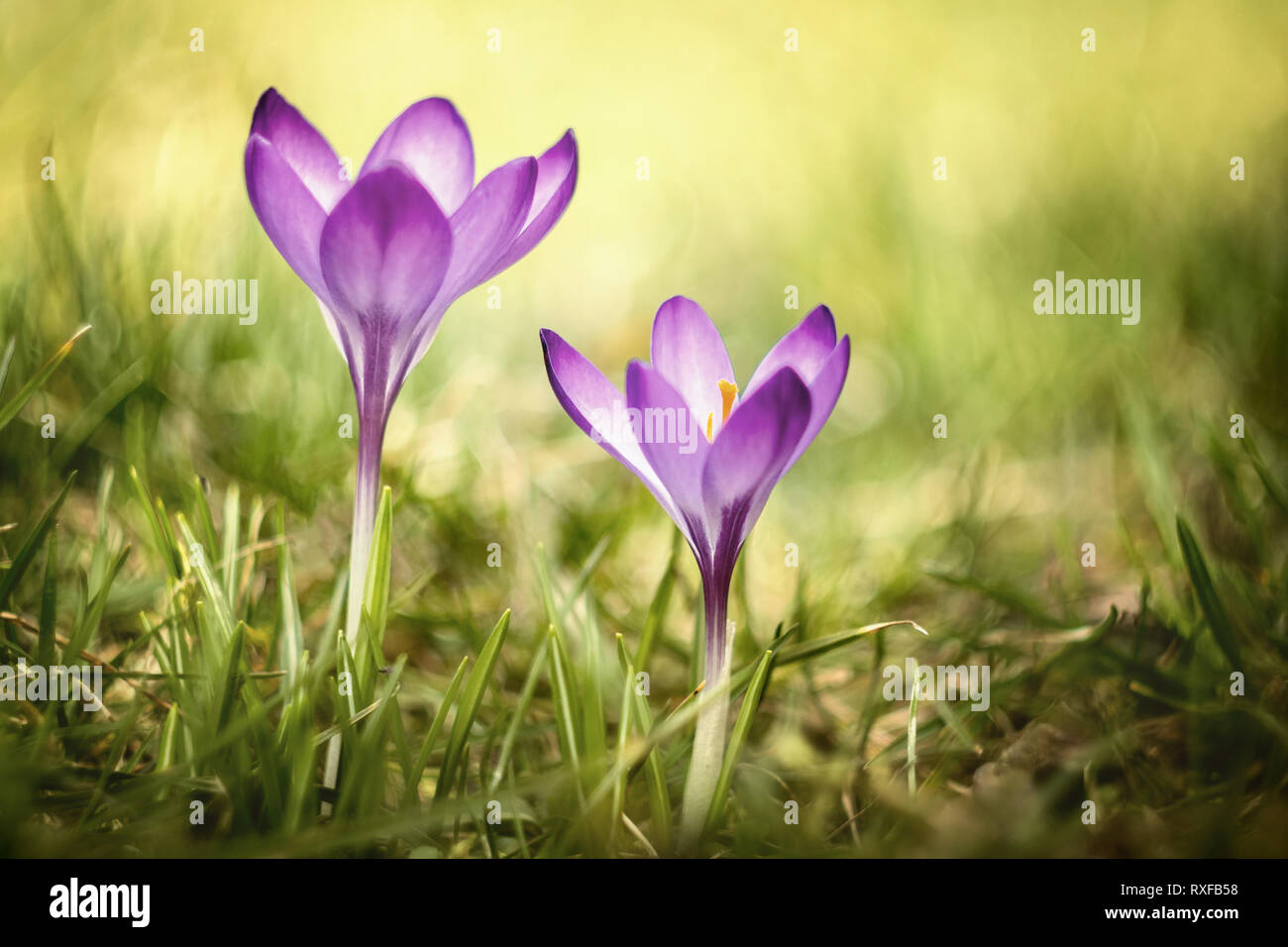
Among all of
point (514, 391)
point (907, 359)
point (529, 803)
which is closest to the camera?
point (529, 803)

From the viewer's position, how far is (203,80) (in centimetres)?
224

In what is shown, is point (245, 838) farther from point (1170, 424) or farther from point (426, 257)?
point (1170, 424)

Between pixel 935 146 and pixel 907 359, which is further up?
pixel 935 146

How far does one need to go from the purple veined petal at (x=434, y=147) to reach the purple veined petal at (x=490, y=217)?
0.06 meters

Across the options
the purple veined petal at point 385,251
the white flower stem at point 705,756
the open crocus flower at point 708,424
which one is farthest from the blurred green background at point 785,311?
the purple veined petal at point 385,251

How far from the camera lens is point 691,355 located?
36.1 inches

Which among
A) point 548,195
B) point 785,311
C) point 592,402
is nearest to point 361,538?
point 592,402

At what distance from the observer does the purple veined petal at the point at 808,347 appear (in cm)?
85

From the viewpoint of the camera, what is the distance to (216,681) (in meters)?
0.91

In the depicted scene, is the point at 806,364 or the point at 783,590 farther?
the point at 783,590

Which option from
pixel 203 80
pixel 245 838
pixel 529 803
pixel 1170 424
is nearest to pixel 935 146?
pixel 1170 424

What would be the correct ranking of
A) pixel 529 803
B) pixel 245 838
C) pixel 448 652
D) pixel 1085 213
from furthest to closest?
pixel 1085 213
pixel 448 652
pixel 529 803
pixel 245 838
